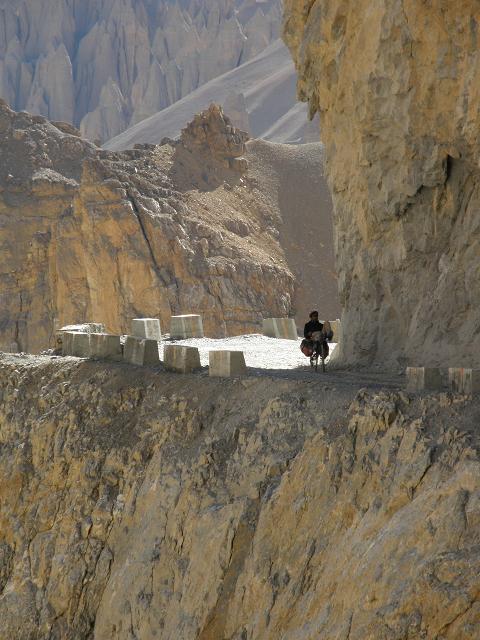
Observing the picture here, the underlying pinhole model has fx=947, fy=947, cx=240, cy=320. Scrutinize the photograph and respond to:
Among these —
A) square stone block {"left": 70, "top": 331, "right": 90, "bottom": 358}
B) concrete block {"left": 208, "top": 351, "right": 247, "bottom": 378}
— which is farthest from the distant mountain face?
concrete block {"left": 208, "top": 351, "right": 247, "bottom": 378}

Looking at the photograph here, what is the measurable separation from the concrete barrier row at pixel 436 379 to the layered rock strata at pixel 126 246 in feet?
106

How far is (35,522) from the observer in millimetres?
14562

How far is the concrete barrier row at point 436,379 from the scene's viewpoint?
937 centimetres

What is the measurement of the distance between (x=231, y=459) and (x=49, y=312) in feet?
115

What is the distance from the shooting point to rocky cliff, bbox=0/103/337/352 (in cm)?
4278

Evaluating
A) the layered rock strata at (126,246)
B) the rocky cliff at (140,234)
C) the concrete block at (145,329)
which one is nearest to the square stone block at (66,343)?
the concrete block at (145,329)

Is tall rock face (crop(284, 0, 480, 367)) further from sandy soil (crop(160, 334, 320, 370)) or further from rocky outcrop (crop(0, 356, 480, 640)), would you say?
rocky outcrop (crop(0, 356, 480, 640))

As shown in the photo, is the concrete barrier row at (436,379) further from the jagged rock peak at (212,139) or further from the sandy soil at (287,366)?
the jagged rock peak at (212,139)

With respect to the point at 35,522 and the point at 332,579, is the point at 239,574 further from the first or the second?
the point at 35,522

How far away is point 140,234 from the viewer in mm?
43250

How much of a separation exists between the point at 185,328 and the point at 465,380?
1529 centimetres

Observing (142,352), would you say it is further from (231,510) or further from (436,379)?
Result: (436,379)

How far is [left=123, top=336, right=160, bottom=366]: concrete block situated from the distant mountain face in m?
81.6

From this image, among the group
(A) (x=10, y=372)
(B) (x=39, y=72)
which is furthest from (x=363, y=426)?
(B) (x=39, y=72)
